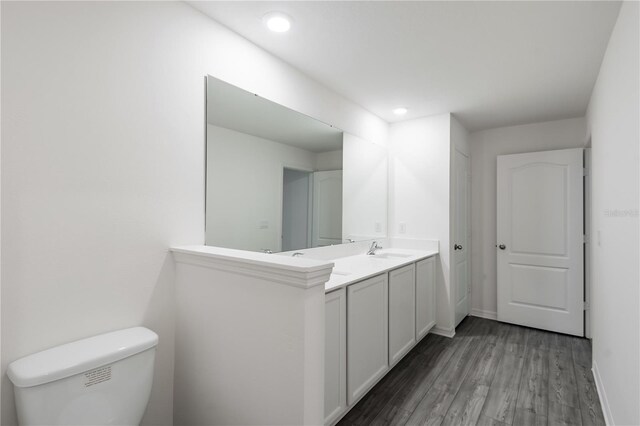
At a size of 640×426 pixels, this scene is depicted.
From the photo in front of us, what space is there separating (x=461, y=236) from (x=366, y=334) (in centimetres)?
217

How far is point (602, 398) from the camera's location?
6.81 ft

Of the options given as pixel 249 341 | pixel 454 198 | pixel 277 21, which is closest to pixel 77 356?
pixel 249 341

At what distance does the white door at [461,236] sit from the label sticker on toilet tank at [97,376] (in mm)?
3181

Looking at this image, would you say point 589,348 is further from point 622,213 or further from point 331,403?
point 331,403

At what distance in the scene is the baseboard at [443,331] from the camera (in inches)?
130

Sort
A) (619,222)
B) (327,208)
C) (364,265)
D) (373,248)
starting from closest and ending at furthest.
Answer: (619,222)
(364,265)
(327,208)
(373,248)

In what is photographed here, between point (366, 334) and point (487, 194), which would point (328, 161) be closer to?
point (366, 334)

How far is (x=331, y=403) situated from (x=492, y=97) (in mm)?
2833

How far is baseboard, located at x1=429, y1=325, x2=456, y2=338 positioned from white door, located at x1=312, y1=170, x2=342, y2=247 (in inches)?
59.9

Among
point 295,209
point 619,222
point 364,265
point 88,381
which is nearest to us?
point 88,381

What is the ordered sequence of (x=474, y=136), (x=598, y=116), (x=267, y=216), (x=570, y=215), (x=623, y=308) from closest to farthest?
(x=623, y=308) < (x=267, y=216) < (x=598, y=116) < (x=570, y=215) < (x=474, y=136)

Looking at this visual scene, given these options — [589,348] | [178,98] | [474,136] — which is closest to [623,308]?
[589,348]

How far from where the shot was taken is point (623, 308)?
1.56 metres

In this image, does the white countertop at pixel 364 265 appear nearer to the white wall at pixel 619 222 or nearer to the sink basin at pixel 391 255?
the sink basin at pixel 391 255
